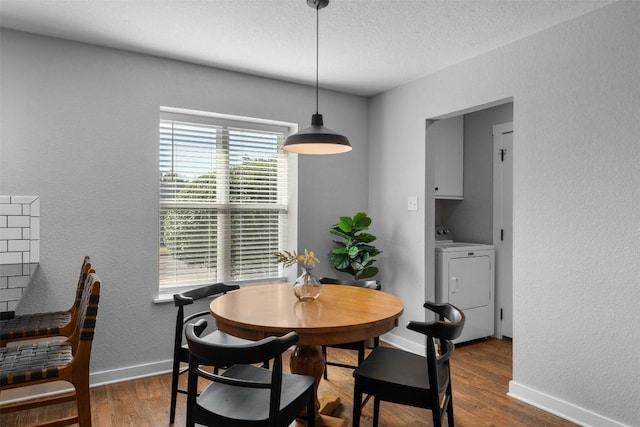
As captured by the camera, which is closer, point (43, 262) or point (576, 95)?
point (576, 95)

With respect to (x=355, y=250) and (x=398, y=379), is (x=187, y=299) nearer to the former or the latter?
(x=398, y=379)

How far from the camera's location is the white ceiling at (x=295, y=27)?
240 cm

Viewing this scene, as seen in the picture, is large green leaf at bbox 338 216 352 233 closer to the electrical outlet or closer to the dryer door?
the electrical outlet

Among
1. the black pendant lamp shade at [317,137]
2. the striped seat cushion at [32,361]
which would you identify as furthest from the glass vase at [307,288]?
the striped seat cushion at [32,361]

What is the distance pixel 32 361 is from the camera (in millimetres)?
1939

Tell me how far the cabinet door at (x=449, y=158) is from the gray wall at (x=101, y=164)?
7.26ft

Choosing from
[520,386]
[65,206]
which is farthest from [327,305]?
[65,206]

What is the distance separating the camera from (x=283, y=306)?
218 cm

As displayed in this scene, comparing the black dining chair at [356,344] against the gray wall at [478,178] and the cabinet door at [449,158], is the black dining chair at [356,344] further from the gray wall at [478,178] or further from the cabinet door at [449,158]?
the gray wall at [478,178]

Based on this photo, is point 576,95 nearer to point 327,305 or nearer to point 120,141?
point 327,305

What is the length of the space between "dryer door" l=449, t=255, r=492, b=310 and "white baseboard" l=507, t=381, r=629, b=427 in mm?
1076

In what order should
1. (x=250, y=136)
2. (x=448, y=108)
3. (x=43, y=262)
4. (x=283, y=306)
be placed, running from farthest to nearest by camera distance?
1. (x=250, y=136)
2. (x=448, y=108)
3. (x=43, y=262)
4. (x=283, y=306)

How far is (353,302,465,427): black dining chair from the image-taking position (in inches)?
70.0

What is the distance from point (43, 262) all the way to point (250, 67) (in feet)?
7.13
